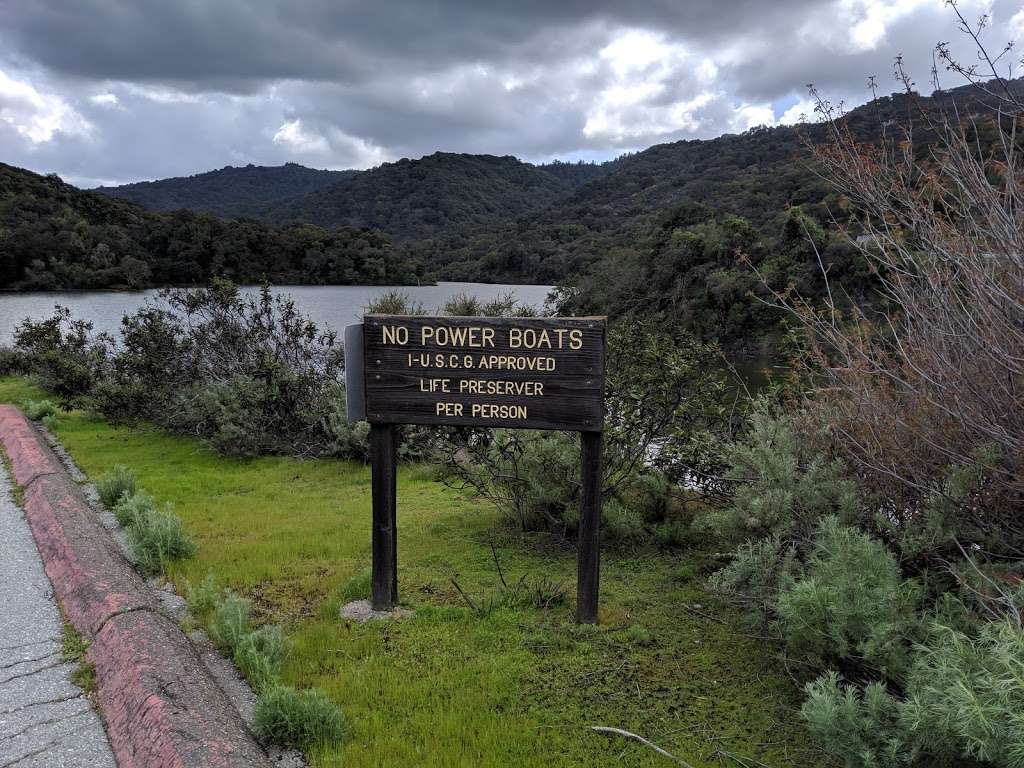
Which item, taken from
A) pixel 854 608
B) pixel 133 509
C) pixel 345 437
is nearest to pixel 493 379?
pixel 854 608

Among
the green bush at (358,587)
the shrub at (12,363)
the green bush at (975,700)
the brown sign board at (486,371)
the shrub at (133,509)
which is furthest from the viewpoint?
the shrub at (12,363)

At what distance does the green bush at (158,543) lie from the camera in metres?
5.32

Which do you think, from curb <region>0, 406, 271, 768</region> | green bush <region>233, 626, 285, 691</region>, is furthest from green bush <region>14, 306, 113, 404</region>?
green bush <region>233, 626, 285, 691</region>

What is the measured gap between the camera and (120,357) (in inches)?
465

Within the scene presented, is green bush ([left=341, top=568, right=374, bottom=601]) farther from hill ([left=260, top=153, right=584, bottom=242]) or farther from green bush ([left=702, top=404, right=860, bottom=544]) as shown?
hill ([left=260, top=153, right=584, bottom=242])

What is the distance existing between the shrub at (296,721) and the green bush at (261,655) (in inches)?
13.7

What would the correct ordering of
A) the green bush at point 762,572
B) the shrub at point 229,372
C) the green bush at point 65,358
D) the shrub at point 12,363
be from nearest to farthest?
the green bush at point 762,572
the shrub at point 229,372
the green bush at point 65,358
the shrub at point 12,363

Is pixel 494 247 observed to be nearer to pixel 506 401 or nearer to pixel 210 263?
pixel 210 263

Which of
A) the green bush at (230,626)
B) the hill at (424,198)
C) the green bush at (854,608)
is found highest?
the hill at (424,198)

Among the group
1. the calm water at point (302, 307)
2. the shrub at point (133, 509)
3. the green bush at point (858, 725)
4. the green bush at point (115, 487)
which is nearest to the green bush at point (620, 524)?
the green bush at point (858, 725)

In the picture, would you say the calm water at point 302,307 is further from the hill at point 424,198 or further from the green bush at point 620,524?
the hill at point 424,198

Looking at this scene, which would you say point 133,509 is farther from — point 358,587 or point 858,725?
point 858,725

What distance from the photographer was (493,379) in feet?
13.9

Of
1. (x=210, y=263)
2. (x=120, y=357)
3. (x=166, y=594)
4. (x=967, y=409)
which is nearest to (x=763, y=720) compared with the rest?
(x=967, y=409)
